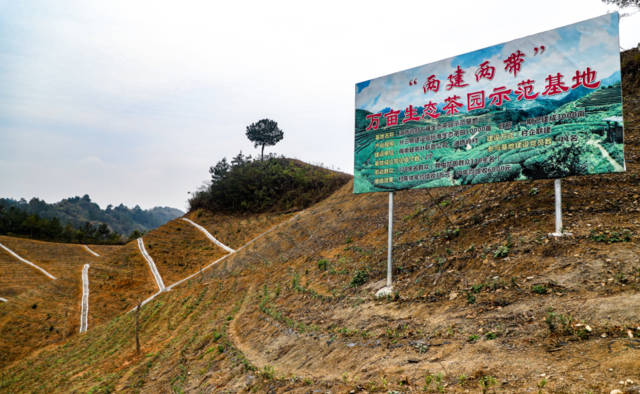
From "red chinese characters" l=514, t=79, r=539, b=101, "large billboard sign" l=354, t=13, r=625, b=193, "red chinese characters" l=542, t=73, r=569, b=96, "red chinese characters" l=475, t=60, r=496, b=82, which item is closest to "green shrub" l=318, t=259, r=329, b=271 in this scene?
"large billboard sign" l=354, t=13, r=625, b=193

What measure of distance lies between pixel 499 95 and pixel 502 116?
0.50 metres

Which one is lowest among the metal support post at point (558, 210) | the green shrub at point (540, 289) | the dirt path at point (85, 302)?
the dirt path at point (85, 302)

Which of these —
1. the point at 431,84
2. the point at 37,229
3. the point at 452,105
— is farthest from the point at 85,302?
the point at 37,229

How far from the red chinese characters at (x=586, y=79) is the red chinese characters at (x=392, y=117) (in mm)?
3693

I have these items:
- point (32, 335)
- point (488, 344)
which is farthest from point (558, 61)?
point (32, 335)

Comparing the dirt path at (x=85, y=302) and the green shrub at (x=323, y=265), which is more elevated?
the green shrub at (x=323, y=265)

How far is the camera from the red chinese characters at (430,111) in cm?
877

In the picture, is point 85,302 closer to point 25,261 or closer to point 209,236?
point 209,236

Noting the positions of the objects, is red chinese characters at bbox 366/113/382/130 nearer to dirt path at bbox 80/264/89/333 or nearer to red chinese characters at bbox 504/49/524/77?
red chinese characters at bbox 504/49/524/77

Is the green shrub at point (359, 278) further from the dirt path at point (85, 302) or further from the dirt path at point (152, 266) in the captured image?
the dirt path at point (85, 302)

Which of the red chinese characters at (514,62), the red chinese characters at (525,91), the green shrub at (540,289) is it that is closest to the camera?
the green shrub at (540,289)

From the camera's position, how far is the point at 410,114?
9172 mm

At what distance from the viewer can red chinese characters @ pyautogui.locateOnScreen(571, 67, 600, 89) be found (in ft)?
23.2

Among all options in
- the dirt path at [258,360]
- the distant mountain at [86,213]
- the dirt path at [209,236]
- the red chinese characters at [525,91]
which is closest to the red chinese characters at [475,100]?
the red chinese characters at [525,91]
